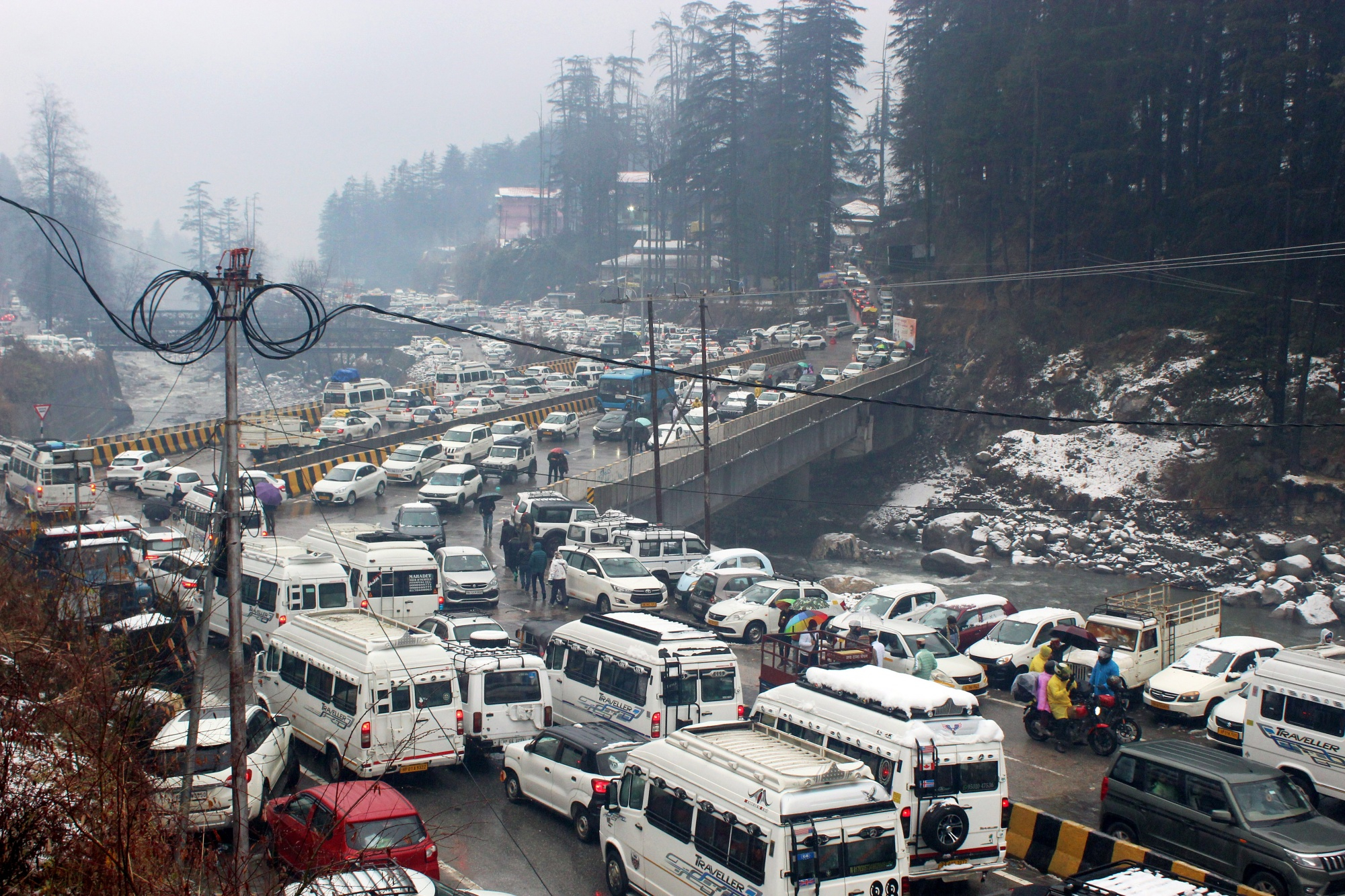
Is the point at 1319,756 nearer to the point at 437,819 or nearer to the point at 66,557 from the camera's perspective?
the point at 437,819

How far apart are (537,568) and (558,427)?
72.1 feet

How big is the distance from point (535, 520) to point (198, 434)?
73.1 ft

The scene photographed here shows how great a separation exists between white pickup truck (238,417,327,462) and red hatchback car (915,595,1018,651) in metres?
25.7

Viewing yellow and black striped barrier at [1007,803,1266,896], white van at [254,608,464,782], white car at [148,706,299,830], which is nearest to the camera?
white car at [148,706,299,830]

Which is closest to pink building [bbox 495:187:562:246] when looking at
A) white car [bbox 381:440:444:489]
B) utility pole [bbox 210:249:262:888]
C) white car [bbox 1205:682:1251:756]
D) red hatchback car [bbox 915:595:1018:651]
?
white car [bbox 381:440:444:489]

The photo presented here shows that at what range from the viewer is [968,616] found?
23.2m

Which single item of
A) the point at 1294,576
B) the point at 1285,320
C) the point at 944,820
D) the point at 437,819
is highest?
the point at 1285,320

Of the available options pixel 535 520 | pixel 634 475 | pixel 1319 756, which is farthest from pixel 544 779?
pixel 634 475

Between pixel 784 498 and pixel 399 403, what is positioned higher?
pixel 399 403

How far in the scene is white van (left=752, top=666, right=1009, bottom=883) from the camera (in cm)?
1061

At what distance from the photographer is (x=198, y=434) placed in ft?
144

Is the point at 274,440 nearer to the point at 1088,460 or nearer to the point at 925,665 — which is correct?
the point at 925,665

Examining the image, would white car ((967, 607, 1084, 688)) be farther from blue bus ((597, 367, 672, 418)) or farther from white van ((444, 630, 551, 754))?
blue bus ((597, 367, 672, 418))

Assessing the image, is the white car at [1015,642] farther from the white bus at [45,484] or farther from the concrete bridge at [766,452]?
the white bus at [45,484]
